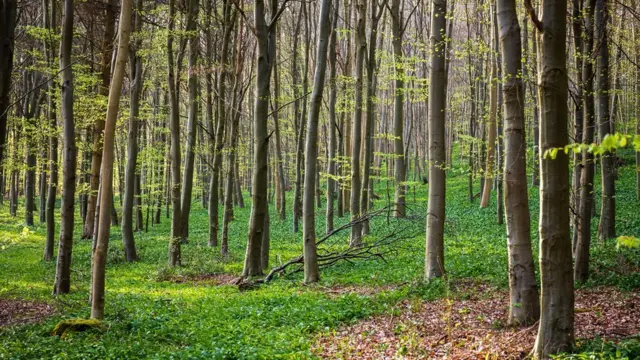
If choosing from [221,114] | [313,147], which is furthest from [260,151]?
[221,114]

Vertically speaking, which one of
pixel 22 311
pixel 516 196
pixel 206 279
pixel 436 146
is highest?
pixel 436 146

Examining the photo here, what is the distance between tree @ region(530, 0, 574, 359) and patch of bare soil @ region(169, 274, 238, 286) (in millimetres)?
10039

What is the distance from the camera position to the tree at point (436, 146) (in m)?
10.8

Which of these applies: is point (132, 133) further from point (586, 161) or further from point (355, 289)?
point (586, 161)

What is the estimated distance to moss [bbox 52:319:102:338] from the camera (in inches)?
317

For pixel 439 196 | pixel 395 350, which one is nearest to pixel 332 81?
pixel 439 196

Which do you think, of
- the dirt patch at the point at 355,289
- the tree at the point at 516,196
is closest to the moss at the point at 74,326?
the dirt patch at the point at 355,289

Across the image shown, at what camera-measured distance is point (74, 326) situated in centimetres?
812

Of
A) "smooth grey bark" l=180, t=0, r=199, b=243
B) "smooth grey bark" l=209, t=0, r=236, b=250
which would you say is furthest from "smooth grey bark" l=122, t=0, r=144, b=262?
"smooth grey bark" l=209, t=0, r=236, b=250

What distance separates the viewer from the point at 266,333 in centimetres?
811

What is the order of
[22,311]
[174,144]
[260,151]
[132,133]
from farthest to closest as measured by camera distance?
[132,133] < [174,144] < [260,151] < [22,311]

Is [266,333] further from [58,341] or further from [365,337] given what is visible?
[58,341]

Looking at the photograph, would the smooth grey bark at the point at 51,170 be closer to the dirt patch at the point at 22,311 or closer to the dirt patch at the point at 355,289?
the dirt patch at the point at 22,311

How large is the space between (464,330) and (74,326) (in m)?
6.22
